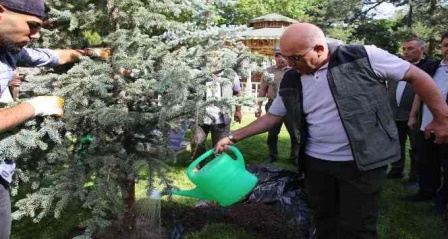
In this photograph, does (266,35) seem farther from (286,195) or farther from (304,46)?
(304,46)

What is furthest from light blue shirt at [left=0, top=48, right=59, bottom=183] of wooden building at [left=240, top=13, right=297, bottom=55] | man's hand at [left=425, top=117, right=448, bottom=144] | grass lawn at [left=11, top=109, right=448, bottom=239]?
wooden building at [left=240, top=13, right=297, bottom=55]

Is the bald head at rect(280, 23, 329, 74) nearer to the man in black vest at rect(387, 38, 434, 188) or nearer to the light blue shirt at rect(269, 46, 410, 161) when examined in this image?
the light blue shirt at rect(269, 46, 410, 161)

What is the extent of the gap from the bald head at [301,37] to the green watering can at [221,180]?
2.70ft

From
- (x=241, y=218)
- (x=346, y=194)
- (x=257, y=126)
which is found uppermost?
(x=257, y=126)

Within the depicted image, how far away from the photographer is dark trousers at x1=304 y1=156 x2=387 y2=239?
7.70 feet

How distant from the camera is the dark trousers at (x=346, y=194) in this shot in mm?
2346

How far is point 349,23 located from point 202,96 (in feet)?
73.6

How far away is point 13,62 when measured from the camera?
1989mm

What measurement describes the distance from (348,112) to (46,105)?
1618mm

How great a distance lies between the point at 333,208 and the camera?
2650 mm

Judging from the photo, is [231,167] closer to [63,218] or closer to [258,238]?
[258,238]

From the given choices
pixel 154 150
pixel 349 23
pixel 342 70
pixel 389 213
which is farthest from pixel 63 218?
pixel 349 23

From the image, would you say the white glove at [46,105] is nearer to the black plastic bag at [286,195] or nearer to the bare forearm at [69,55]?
the bare forearm at [69,55]

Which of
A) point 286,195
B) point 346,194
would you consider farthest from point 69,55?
point 286,195
